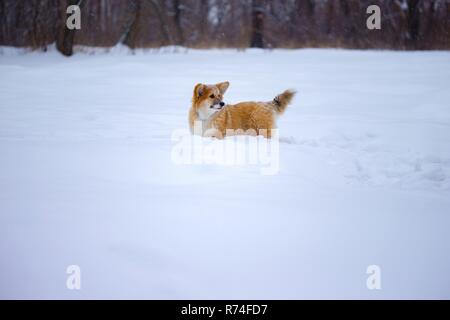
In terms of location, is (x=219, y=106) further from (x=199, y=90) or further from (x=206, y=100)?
(x=199, y=90)

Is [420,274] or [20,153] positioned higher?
[20,153]

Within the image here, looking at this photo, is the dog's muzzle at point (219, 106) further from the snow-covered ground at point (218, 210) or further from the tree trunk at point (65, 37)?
the tree trunk at point (65, 37)

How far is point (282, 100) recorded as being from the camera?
640cm

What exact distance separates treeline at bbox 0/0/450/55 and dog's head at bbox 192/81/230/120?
9.66 metres

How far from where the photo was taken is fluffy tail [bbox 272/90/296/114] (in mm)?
6385

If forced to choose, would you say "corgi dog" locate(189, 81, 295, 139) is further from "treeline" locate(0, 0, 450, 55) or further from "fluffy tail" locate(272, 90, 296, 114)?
"treeline" locate(0, 0, 450, 55)

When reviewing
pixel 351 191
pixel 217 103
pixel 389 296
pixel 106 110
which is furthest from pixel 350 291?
pixel 106 110

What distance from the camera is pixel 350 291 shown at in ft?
8.90

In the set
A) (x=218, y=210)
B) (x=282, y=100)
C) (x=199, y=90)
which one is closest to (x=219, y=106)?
(x=199, y=90)

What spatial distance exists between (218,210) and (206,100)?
2.60 m

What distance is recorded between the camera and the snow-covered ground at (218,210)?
8.99 ft

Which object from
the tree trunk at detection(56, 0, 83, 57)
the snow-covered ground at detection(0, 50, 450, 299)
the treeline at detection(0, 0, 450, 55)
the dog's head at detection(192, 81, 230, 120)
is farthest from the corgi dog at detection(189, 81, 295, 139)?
the treeline at detection(0, 0, 450, 55)

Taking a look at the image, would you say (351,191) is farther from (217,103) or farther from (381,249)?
(217,103)
